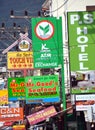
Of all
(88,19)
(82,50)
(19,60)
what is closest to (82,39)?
(82,50)

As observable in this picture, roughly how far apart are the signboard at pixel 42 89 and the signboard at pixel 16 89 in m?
1.53

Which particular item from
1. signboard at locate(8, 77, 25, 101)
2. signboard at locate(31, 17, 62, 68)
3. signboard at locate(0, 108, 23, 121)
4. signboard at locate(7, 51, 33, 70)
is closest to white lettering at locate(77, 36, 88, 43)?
signboard at locate(31, 17, 62, 68)

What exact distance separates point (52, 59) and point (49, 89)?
1351 mm

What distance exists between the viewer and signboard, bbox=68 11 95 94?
20.6 m

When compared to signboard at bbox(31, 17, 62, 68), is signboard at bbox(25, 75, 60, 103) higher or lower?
lower

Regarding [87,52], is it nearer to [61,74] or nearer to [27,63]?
[61,74]

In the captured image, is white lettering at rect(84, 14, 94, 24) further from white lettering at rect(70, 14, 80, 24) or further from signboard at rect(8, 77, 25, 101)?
signboard at rect(8, 77, 25, 101)

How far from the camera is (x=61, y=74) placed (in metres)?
22.6

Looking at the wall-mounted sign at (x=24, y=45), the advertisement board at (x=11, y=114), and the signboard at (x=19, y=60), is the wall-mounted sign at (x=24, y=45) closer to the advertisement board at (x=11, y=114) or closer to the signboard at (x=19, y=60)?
the signboard at (x=19, y=60)

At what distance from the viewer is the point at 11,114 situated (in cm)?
2420

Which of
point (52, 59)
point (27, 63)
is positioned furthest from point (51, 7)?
point (52, 59)

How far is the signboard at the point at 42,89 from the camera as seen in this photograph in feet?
72.2

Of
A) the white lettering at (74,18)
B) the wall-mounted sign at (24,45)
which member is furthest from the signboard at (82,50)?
the wall-mounted sign at (24,45)

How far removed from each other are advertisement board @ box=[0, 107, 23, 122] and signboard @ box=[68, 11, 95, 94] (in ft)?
14.5
